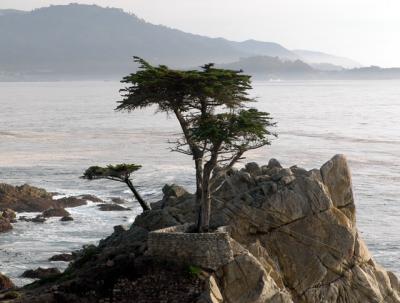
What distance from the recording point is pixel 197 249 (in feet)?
87.8

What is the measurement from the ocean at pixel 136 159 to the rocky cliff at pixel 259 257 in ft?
16.0

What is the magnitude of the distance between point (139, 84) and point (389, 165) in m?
62.3

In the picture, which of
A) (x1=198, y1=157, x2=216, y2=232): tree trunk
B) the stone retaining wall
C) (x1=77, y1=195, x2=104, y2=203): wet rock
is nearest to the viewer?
the stone retaining wall

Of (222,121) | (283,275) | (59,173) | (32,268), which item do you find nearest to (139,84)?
(222,121)

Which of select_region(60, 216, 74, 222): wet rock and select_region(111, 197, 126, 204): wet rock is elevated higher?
select_region(111, 197, 126, 204): wet rock

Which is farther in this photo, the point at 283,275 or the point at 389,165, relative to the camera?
the point at 389,165

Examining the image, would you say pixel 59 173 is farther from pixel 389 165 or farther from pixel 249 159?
pixel 389 165

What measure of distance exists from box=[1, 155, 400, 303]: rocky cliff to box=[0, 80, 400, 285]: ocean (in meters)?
4.88

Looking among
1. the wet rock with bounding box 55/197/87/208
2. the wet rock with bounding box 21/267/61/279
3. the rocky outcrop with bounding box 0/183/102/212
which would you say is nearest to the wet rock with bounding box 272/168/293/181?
the wet rock with bounding box 21/267/61/279

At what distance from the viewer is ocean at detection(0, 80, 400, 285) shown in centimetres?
5291

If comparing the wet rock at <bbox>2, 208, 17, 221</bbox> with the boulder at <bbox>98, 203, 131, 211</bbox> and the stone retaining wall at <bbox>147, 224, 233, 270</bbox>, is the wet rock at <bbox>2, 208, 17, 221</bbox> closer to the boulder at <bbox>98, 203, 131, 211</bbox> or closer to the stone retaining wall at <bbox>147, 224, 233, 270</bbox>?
the boulder at <bbox>98, 203, 131, 211</bbox>

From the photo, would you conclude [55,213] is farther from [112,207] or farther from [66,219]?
[112,207]

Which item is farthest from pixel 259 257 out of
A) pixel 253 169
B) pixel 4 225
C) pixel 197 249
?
pixel 4 225

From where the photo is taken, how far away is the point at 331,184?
34.7 meters
